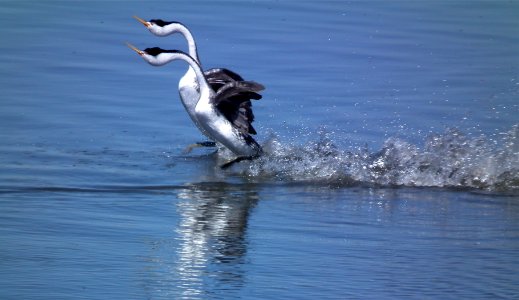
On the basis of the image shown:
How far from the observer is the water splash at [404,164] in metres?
11.0

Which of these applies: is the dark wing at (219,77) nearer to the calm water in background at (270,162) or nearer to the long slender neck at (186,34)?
the long slender neck at (186,34)

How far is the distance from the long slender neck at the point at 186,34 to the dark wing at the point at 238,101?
952mm

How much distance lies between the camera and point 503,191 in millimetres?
10750

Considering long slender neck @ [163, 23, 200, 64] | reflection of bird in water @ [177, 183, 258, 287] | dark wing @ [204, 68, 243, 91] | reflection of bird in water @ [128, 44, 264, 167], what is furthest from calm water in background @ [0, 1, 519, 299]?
long slender neck @ [163, 23, 200, 64]

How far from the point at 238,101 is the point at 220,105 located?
0.53 ft

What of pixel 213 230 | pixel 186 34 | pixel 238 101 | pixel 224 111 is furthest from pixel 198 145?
pixel 213 230

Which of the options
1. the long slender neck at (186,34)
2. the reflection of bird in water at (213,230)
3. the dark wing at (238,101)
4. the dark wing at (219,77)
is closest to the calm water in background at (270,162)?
the reflection of bird in water at (213,230)

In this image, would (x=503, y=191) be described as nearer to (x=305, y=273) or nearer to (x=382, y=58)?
(x=305, y=273)

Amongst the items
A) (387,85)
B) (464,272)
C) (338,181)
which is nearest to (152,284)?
(464,272)

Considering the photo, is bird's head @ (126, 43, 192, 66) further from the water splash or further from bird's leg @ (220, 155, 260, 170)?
the water splash

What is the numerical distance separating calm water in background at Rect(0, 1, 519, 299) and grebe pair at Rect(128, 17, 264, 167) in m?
0.25

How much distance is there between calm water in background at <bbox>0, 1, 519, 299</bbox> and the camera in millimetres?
7988

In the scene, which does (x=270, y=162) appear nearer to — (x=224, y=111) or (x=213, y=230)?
(x=224, y=111)

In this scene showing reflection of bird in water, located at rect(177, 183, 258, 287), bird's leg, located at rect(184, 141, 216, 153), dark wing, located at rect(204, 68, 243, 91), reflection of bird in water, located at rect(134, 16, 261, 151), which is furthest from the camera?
dark wing, located at rect(204, 68, 243, 91)
